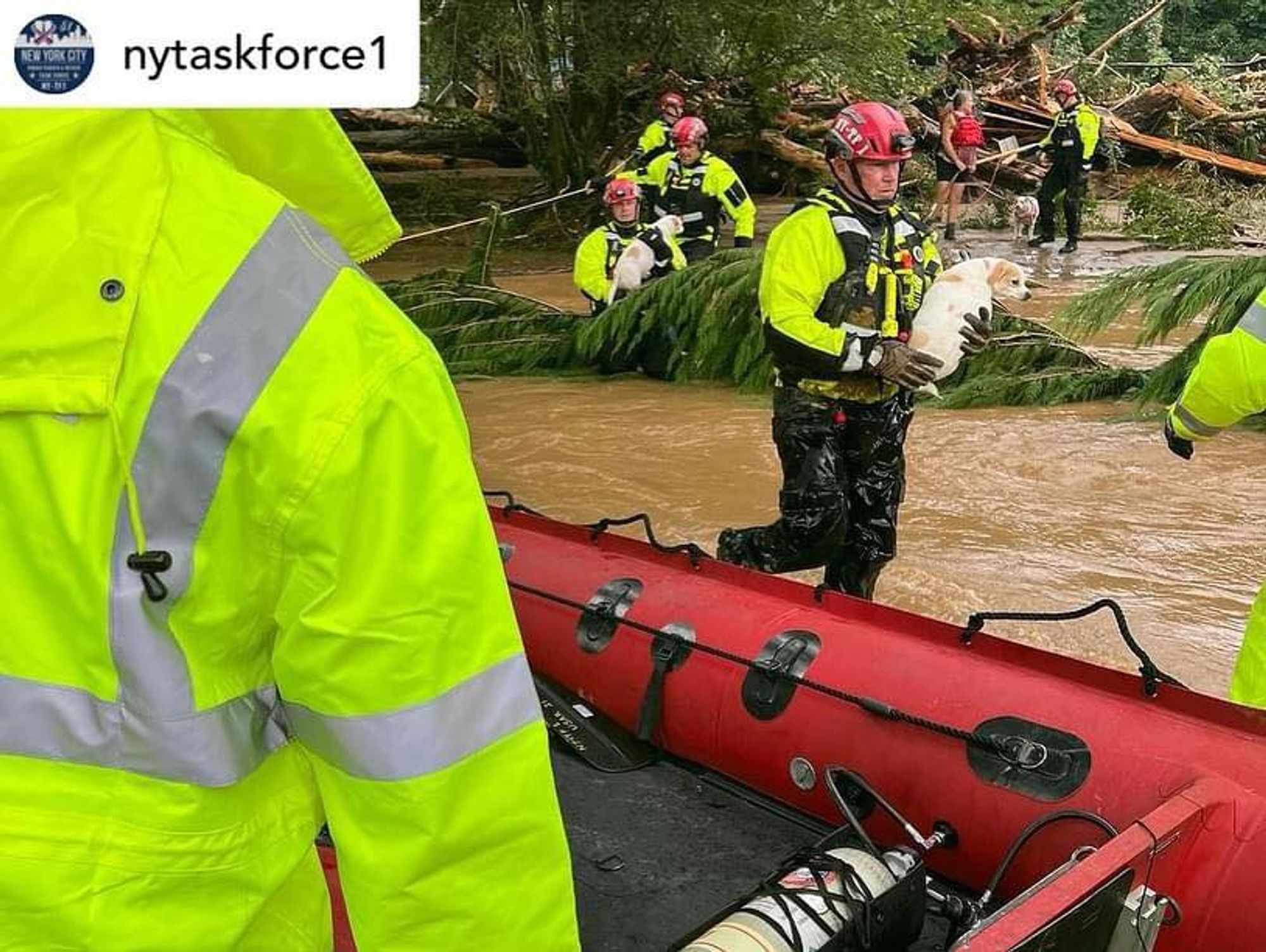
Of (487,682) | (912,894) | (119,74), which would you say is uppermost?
(119,74)

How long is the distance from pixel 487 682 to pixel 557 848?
0.17 metres

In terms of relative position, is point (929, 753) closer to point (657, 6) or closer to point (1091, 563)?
point (1091, 563)

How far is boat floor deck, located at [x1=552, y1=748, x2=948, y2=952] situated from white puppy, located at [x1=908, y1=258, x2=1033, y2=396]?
1.45m

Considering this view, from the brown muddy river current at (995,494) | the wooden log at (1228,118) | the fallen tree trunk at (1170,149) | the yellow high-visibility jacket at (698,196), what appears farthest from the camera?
the wooden log at (1228,118)

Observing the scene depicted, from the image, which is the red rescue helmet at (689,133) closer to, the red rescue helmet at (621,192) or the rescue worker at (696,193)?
the rescue worker at (696,193)

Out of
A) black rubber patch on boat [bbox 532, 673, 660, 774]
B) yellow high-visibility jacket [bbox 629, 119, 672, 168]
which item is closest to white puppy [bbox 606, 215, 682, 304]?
yellow high-visibility jacket [bbox 629, 119, 672, 168]

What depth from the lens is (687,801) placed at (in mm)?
2672

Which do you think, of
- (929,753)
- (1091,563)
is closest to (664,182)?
(1091,563)

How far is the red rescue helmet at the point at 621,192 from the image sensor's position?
8023mm

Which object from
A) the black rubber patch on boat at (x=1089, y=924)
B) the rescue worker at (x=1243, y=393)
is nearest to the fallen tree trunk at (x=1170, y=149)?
the rescue worker at (x=1243, y=393)

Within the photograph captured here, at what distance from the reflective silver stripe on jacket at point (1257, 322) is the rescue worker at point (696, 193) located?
6.40m

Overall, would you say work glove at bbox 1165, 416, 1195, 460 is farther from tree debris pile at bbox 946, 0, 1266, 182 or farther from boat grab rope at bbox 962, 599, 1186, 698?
tree debris pile at bbox 946, 0, 1266, 182

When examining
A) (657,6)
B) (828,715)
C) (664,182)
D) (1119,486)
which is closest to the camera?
(828,715)

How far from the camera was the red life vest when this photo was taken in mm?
13055
